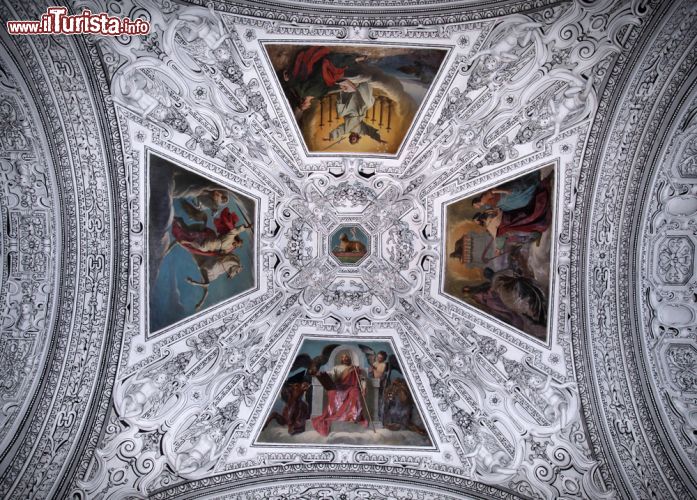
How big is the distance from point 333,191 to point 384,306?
2548 mm

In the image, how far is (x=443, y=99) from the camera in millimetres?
11711

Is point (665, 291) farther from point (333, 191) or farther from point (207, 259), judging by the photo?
point (207, 259)

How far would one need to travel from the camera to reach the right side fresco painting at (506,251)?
1215 centimetres

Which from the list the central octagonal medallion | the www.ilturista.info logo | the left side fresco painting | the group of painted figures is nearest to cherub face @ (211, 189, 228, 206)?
the left side fresco painting

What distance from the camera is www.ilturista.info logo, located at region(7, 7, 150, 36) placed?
968cm

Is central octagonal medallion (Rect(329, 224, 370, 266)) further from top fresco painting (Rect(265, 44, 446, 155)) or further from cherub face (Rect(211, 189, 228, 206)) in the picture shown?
cherub face (Rect(211, 189, 228, 206))

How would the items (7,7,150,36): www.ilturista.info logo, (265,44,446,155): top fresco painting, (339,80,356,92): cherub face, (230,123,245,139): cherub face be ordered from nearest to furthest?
(7,7,150,36): www.ilturista.info logo < (265,44,446,155): top fresco painting < (339,80,356,92): cherub face < (230,123,245,139): cherub face

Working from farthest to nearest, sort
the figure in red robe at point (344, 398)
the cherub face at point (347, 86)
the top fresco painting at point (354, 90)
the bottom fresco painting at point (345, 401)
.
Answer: the figure in red robe at point (344, 398), the bottom fresco painting at point (345, 401), the cherub face at point (347, 86), the top fresco painting at point (354, 90)

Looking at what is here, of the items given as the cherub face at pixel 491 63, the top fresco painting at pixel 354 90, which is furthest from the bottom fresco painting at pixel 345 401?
the cherub face at pixel 491 63

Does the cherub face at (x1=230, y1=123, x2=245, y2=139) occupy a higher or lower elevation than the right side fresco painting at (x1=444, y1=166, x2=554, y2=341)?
higher

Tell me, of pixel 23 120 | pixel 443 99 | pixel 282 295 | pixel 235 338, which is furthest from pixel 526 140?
pixel 23 120

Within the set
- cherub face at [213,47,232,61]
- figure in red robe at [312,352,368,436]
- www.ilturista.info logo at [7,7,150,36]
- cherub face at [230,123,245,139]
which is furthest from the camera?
figure in red robe at [312,352,368,436]

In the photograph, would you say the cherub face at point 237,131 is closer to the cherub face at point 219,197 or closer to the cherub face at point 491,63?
the cherub face at point 219,197

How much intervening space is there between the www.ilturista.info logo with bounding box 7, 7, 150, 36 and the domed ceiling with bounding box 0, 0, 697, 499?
0.50ft
